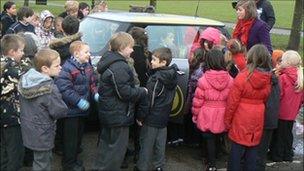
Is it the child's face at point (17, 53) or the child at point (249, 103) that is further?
the child at point (249, 103)

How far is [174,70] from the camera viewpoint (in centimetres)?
564

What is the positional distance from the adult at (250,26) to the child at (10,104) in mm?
2819

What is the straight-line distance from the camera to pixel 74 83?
5.46 meters

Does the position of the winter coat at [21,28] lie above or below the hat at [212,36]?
below

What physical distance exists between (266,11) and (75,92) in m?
3.56

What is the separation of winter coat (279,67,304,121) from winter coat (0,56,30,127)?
3.15 m

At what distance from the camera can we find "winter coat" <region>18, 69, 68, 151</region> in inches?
194

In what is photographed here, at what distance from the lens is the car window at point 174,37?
263 inches

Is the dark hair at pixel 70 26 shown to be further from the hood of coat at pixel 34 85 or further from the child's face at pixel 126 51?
the hood of coat at pixel 34 85

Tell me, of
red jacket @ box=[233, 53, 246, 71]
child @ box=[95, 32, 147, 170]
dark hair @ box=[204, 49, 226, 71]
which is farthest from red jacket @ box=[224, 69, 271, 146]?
child @ box=[95, 32, 147, 170]

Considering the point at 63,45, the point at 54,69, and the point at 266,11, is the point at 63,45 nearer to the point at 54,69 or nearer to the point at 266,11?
the point at 54,69

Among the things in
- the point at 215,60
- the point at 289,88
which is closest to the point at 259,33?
the point at 289,88

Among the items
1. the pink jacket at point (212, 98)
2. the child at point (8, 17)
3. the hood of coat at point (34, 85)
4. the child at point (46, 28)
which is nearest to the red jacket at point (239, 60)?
the pink jacket at point (212, 98)

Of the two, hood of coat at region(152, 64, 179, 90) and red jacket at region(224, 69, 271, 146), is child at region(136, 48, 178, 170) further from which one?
red jacket at region(224, 69, 271, 146)
